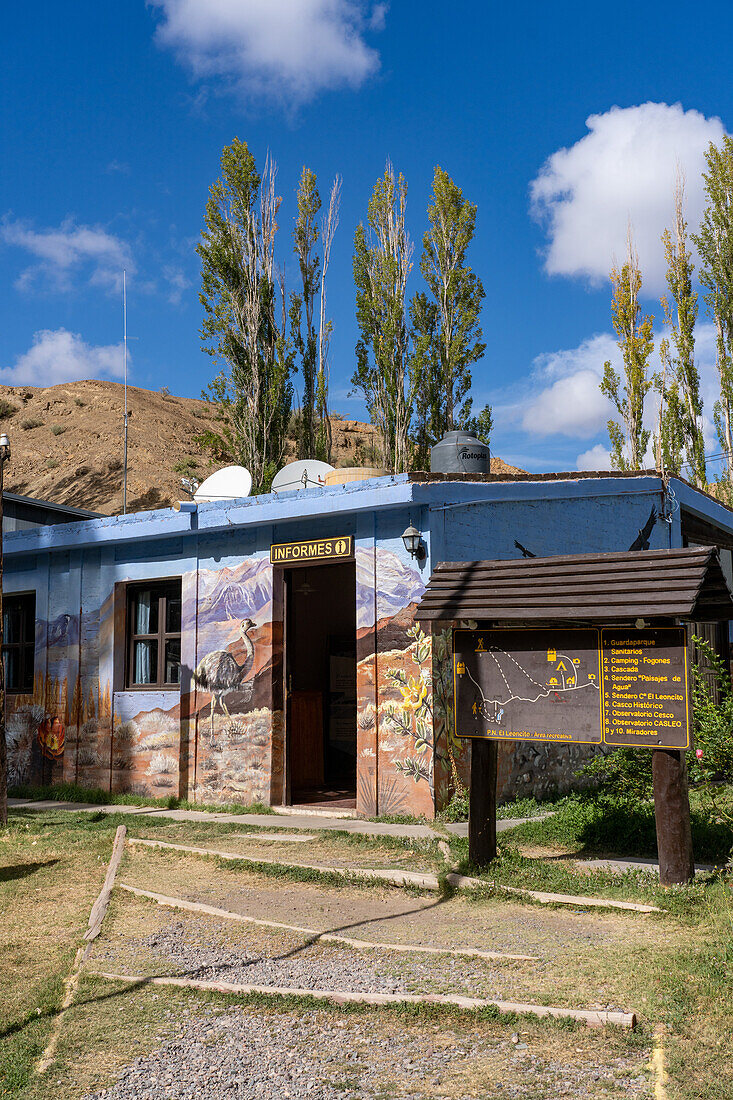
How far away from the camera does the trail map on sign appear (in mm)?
7262

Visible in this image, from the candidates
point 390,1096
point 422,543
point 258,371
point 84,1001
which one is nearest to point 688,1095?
point 390,1096

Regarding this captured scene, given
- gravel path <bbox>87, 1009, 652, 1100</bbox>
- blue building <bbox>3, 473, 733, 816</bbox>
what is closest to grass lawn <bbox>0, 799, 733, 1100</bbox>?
gravel path <bbox>87, 1009, 652, 1100</bbox>

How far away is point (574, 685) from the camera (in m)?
7.32

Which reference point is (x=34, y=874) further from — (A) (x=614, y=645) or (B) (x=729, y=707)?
(B) (x=729, y=707)

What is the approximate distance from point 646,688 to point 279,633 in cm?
629

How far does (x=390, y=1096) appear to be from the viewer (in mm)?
3908

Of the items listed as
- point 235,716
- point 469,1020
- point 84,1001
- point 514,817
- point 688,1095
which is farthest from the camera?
point 235,716

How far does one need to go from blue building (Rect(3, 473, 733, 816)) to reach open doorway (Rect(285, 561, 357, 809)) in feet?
0.12

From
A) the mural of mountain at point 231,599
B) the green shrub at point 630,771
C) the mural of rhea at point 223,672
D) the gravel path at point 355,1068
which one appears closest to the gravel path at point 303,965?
the gravel path at point 355,1068

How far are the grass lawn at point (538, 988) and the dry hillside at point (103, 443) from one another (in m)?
27.4

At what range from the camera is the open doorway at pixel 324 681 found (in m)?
14.7

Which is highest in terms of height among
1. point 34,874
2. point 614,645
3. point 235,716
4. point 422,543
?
point 422,543

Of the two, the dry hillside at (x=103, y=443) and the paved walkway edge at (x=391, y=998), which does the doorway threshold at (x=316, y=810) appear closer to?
the paved walkway edge at (x=391, y=998)

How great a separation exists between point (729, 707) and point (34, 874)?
697cm
